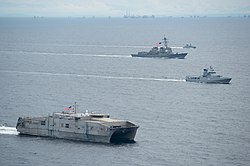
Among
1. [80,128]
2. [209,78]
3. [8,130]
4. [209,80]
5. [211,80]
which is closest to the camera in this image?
[80,128]

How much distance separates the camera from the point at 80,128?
93.9 m

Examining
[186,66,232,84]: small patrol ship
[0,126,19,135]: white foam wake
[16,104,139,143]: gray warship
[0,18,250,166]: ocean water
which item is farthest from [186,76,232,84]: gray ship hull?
[0,126,19,135]: white foam wake

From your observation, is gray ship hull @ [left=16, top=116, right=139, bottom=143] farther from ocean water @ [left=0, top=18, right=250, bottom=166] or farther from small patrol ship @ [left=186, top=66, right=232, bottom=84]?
small patrol ship @ [left=186, top=66, right=232, bottom=84]

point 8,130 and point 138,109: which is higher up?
point 138,109

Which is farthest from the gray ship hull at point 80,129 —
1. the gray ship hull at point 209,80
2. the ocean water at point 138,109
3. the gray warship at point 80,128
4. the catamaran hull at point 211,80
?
the gray ship hull at point 209,80

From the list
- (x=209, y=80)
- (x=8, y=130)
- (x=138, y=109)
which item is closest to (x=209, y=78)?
(x=209, y=80)

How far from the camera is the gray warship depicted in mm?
92250

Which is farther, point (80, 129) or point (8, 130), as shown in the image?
point (8, 130)

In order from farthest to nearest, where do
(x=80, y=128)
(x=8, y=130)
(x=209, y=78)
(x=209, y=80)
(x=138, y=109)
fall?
(x=209, y=78) < (x=209, y=80) < (x=138, y=109) < (x=8, y=130) < (x=80, y=128)

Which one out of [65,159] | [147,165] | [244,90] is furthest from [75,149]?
[244,90]

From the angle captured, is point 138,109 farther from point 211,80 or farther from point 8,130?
point 211,80

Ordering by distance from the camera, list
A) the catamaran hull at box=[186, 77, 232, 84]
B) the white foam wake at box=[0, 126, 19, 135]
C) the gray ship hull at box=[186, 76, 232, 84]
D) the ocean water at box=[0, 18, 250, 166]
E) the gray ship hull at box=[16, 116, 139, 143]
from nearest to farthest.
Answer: the ocean water at box=[0, 18, 250, 166] → the gray ship hull at box=[16, 116, 139, 143] → the white foam wake at box=[0, 126, 19, 135] → the catamaran hull at box=[186, 77, 232, 84] → the gray ship hull at box=[186, 76, 232, 84]

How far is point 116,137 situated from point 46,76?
3013 inches

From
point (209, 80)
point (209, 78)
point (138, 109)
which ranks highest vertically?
point (209, 78)
